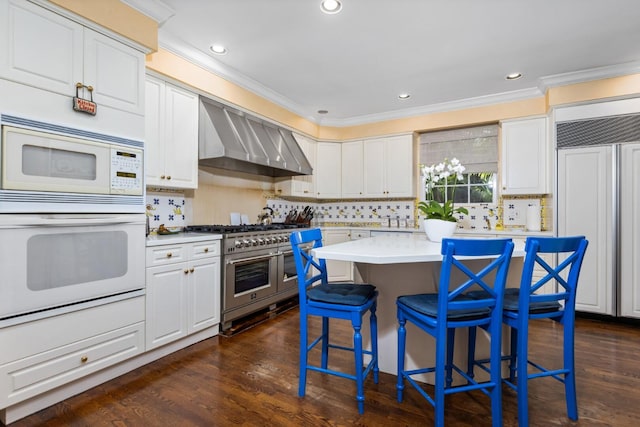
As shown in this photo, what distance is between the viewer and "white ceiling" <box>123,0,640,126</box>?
2.45 meters

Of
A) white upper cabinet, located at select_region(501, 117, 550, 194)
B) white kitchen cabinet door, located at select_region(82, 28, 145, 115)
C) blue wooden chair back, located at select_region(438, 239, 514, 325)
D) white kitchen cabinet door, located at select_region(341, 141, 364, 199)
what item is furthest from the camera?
white kitchen cabinet door, located at select_region(341, 141, 364, 199)

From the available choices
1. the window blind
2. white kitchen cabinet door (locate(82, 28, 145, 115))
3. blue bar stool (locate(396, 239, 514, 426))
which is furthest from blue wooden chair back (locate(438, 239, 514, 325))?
the window blind

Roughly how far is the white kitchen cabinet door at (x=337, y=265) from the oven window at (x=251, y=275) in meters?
1.61

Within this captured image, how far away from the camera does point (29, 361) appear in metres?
1.80

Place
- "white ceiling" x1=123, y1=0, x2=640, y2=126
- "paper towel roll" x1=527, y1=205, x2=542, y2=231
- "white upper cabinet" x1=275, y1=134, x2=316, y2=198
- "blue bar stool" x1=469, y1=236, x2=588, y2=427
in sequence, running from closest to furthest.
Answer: "blue bar stool" x1=469, y1=236, x2=588, y2=427
"white ceiling" x1=123, y1=0, x2=640, y2=126
"paper towel roll" x1=527, y1=205, x2=542, y2=231
"white upper cabinet" x1=275, y1=134, x2=316, y2=198

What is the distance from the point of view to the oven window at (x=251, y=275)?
3.22 metres

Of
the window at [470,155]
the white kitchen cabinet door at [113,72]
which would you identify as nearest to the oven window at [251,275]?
the white kitchen cabinet door at [113,72]

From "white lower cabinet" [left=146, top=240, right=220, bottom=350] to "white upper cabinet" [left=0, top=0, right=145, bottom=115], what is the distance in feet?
3.80

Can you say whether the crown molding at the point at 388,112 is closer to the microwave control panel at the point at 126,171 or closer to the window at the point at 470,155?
the window at the point at 470,155

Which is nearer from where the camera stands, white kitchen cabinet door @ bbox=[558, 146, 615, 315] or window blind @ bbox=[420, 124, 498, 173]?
white kitchen cabinet door @ bbox=[558, 146, 615, 315]

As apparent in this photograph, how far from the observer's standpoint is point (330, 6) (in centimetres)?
240

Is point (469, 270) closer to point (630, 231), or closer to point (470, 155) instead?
point (630, 231)

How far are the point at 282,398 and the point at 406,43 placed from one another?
9.94 ft

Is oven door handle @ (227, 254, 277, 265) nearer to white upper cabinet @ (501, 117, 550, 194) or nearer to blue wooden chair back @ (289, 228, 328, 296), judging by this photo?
blue wooden chair back @ (289, 228, 328, 296)
